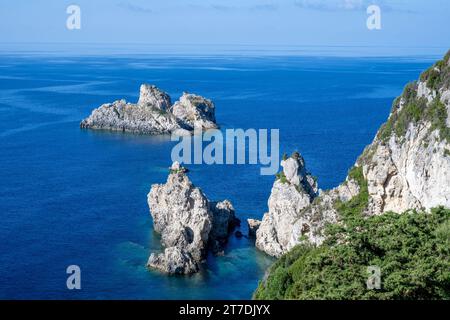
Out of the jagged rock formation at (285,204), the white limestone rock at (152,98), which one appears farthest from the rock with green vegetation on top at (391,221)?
the white limestone rock at (152,98)

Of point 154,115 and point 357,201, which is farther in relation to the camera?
point 154,115

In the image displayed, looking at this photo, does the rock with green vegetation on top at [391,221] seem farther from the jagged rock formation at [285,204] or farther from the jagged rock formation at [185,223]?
the jagged rock formation at [185,223]

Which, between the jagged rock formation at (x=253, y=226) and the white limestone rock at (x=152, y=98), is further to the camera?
the white limestone rock at (x=152, y=98)

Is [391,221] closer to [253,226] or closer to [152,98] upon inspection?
[253,226]

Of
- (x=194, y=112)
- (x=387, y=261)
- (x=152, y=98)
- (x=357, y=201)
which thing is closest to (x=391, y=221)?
(x=387, y=261)
